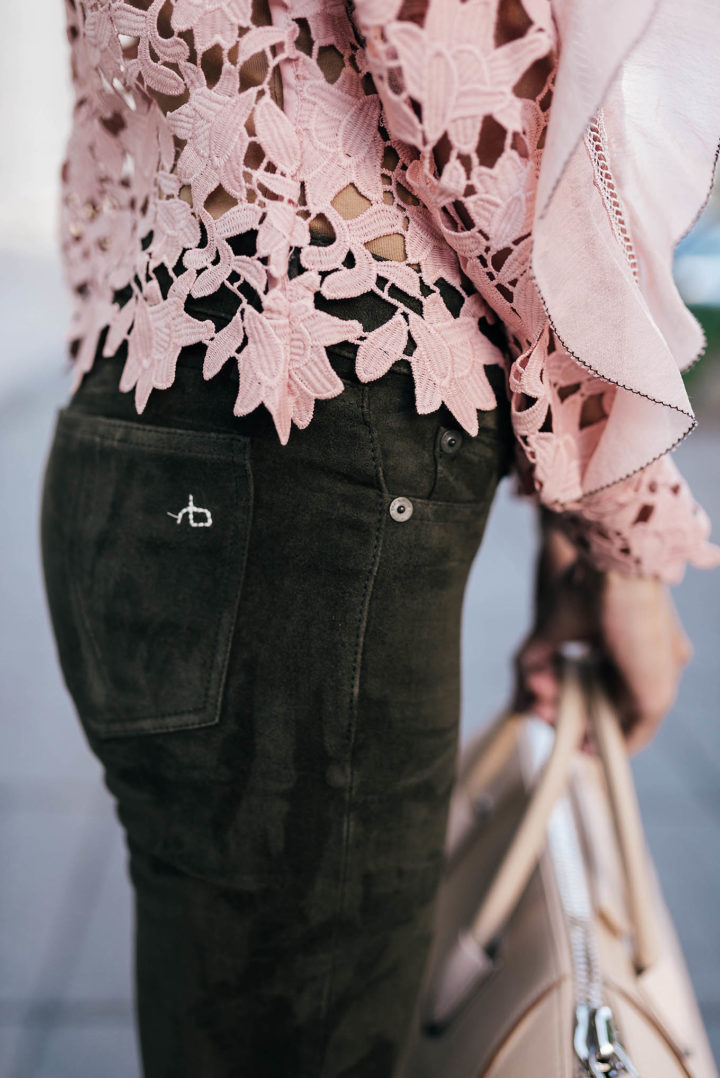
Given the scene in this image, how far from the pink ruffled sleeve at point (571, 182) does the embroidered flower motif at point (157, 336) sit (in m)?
0.15

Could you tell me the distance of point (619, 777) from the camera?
2.65 ft

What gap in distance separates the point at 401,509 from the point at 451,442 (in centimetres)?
5

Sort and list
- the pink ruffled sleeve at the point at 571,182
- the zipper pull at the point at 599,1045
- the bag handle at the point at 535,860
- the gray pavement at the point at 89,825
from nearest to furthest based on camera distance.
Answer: the pink ruffled sleeve at the point at 571,182 → the zipper pull at the point at 599,1045 → the bag handle at the point at 535,860 → the gray pavement at the point at 89,825

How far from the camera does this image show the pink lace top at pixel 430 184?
418 mm

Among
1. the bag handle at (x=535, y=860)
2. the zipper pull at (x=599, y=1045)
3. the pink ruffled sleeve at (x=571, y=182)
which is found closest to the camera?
the pink ruffled sleeve at (x=571, y=182)

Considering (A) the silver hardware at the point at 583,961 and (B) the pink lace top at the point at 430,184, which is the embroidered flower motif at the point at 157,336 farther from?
(A) the silver hardware at the point at 583,961

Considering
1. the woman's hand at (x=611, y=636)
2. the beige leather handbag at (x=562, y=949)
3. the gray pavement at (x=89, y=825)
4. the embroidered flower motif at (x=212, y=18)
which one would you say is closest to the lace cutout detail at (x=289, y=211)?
the embroidered flower motif at (x=212, y=18)

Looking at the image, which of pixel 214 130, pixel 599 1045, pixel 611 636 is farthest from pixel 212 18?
pixel 599 1045

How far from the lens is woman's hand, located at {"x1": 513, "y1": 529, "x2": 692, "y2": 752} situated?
27.7 inches

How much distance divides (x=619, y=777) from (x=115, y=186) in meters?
0.70

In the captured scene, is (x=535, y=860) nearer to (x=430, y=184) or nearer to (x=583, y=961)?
(x=583, y=961)

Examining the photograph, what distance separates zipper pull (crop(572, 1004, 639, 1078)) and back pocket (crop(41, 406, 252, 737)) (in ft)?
1.36

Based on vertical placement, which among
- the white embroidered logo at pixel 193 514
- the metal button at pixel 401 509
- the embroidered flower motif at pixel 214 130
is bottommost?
the white embroidered logo at pixel 193 514

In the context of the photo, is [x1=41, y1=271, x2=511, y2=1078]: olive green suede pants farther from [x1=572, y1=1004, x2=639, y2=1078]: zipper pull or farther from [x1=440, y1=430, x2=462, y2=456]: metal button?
[x1=572, y1=1004, x2=639, y2=1078]: zipper pull
